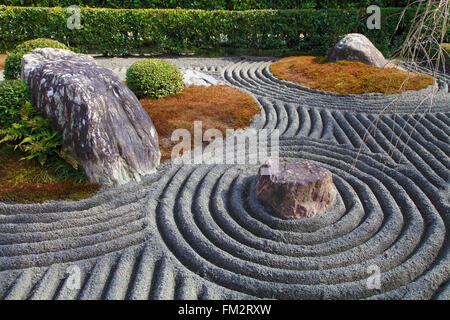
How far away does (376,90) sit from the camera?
28.9ft

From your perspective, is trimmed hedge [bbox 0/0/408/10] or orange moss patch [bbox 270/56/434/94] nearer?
orange moss patch [bbox 270/56/434/94]

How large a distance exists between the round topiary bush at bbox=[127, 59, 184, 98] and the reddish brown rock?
14.2ft

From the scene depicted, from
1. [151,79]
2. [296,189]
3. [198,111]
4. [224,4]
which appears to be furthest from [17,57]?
[224,4]

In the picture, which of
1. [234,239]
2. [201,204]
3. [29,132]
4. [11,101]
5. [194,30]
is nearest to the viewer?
[234,239]

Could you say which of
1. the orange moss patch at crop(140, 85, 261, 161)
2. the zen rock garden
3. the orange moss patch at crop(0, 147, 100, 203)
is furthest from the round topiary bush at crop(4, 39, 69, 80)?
the orange moss patch at crop(0, 147, 100, 203)

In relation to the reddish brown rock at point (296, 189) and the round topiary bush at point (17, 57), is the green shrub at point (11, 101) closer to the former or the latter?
the round topiary bush at point (17, 57)

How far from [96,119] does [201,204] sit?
2.05 metres

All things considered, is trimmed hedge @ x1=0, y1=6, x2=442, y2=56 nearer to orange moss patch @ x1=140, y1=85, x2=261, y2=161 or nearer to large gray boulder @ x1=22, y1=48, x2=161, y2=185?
orange moss patch @ x1=140, y1=85, x2=261, y2=161

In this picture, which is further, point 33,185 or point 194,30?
point 194,30

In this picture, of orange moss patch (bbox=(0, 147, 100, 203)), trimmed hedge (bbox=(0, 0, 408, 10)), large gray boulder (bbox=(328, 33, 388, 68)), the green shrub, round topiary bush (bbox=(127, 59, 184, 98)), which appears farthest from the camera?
trimmed hedge (bbox=(0, 0, 408, 10))

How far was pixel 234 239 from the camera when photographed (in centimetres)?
434

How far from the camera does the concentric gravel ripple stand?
12.0 ft

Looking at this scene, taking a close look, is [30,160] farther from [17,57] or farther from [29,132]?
[17,57]
